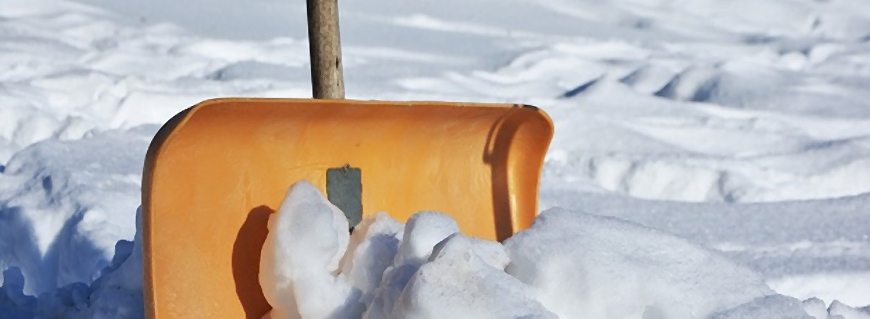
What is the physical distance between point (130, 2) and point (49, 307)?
635 centimetres

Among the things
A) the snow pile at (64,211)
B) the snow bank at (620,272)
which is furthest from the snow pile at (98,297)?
the snow bank at (620,272)

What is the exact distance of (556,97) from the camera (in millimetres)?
5832

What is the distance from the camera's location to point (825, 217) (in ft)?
11.4

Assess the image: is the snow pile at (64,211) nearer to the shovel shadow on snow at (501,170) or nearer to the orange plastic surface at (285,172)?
the orange plastic surface at (285,172)

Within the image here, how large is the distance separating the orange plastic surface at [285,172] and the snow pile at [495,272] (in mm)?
74

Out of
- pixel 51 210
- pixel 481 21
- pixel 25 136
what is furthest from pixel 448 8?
pixel 51 210

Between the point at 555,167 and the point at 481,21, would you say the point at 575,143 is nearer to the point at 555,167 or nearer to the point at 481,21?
the point at 555,167

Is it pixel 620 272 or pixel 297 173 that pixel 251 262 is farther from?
pixel 620 272

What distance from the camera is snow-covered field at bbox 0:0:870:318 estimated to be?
2.95 metres

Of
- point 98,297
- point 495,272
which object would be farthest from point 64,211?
point 495,272

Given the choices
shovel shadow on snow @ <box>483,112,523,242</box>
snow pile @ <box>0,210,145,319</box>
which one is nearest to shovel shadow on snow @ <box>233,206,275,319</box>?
snow pile @ <box>0,210,145,319</box>

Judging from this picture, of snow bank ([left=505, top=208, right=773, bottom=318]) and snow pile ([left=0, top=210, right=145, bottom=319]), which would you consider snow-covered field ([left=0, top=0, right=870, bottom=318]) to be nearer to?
snow pile ([left=0, top=210, right=145, bottom=319])

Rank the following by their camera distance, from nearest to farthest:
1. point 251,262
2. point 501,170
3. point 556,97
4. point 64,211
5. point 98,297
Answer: point 251,262
point 98,297
point 501,170
point 64,211
point 556,97

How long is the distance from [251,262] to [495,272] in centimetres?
50
